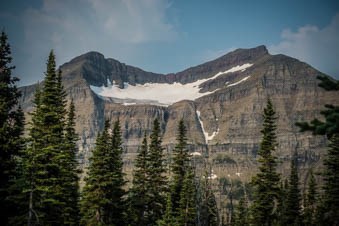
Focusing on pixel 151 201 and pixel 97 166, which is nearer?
pixel 97 166

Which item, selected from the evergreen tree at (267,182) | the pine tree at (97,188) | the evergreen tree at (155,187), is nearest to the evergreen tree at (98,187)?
the pine tree at (97,188)

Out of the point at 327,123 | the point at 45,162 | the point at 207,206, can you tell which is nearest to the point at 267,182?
the point at 207,206

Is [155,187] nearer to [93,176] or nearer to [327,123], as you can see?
[93,176]

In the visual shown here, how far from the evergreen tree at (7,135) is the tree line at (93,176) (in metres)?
0.06

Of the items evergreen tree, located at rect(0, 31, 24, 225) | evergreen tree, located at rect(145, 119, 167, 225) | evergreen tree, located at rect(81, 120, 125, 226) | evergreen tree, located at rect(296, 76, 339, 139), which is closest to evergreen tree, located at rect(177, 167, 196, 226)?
evergreen tree, located at rect(145, 119, 167, 225)

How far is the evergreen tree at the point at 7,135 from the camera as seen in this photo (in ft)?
80.0

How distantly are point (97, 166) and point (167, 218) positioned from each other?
34.7ft

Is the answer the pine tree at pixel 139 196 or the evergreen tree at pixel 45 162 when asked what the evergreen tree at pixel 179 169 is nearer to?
the pine tree at pixel 139 196

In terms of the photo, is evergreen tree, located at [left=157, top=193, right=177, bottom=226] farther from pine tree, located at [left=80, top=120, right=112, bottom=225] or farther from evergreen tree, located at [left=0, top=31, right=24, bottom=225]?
evergreen tree, located at [left=0, top=31, right=24, bottom=225]

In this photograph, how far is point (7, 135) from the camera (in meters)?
24.5

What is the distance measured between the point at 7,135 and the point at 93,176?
45.1 ft

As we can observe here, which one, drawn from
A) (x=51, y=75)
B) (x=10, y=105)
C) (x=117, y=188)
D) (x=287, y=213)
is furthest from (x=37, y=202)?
(x=287, y=213)

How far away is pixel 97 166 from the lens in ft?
123

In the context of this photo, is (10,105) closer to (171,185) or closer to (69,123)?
(69,123)
